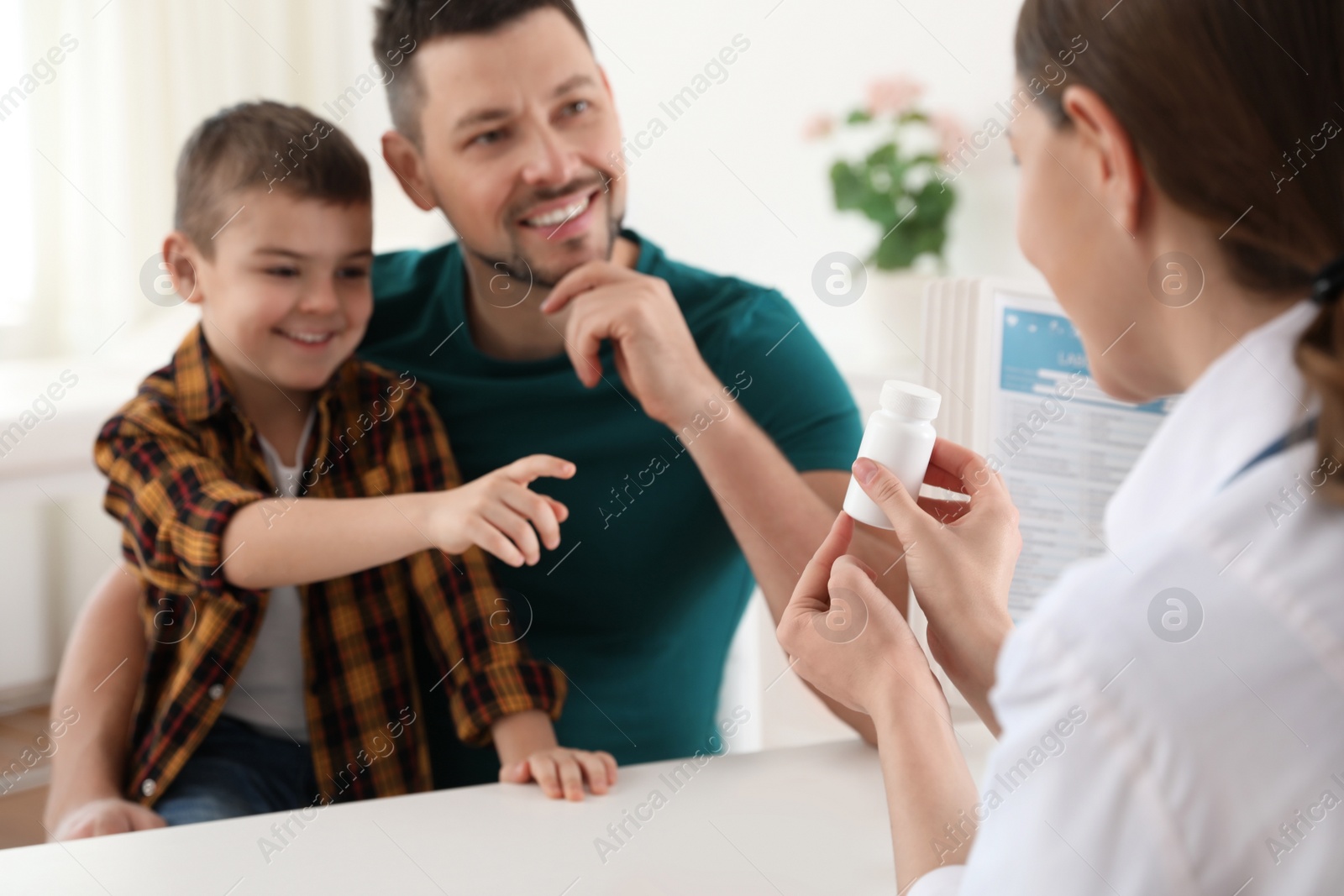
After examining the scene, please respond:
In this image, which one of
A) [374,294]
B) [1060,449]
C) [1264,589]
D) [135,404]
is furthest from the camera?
[374,294]

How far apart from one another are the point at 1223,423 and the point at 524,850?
546 millimetres

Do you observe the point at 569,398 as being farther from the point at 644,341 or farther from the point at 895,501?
the point at 895,501

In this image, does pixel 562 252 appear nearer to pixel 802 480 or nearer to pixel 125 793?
pixel 802 480

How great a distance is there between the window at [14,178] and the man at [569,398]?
1.60m

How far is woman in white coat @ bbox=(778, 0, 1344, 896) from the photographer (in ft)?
1.34

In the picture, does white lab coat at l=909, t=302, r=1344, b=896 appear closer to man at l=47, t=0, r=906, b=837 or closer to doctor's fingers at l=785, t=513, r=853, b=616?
doctor's fingers at l=785, t=513, r=853, b=616

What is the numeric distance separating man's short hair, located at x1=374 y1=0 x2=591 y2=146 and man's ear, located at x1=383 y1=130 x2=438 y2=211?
0.04 feet

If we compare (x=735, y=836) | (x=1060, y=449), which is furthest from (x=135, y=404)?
(x=1060, y=449)

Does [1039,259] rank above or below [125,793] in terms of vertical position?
below

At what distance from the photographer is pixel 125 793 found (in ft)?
4.02

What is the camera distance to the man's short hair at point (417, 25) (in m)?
1.27

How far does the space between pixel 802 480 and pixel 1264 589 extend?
0.83 metres

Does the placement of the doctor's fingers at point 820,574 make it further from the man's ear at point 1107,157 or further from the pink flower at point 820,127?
the pink flower at point 820,127

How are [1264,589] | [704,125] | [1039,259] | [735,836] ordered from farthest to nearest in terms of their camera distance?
[704,125]
[735,836]
[1039,259]
[1264,589]
